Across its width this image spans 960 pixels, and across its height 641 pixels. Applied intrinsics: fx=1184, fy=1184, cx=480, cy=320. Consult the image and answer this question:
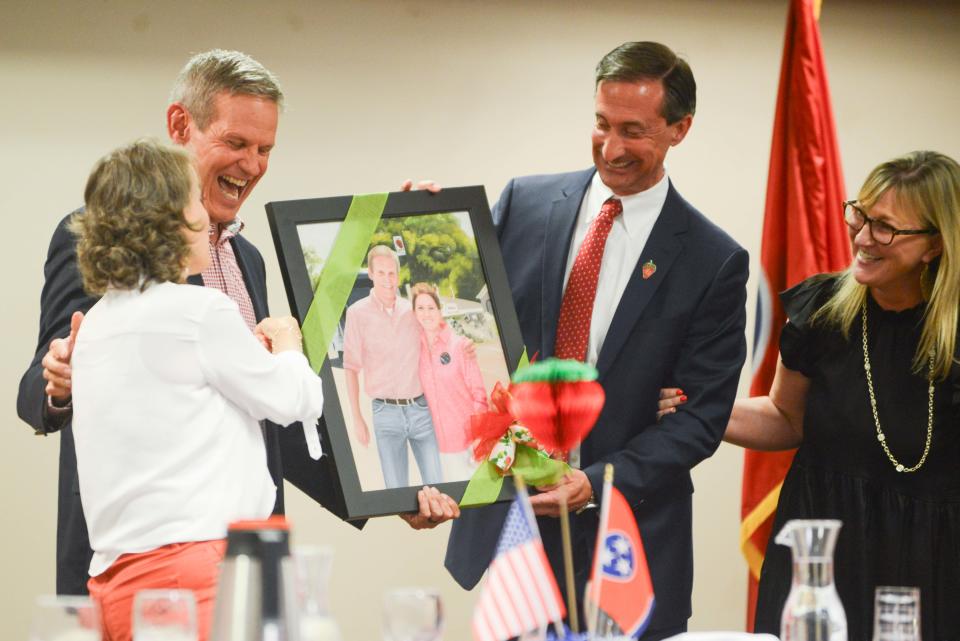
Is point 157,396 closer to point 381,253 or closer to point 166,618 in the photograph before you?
point 166,618

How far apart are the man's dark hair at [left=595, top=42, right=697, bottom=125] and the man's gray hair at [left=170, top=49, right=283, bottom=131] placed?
0.87 m

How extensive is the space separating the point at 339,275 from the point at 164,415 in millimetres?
698

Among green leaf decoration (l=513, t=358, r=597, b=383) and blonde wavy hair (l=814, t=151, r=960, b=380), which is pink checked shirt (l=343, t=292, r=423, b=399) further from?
blonde wavy hair (l=814, t=151, r=960, b=380)

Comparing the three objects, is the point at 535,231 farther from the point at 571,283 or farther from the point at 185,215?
the point at 185,215

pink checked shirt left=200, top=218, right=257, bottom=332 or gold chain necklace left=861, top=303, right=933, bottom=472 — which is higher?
pink checked shirt left=200, top=218, right=257, bottom=332

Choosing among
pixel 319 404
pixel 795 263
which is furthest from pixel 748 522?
pixel 319 404

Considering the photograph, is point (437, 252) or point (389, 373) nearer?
point (389, 373)

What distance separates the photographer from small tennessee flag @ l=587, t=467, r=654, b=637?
1625mm

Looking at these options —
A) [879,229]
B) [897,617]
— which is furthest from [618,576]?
[879,229]

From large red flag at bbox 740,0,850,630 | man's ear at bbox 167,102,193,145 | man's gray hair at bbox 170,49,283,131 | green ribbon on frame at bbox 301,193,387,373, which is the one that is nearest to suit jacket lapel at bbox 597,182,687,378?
green ribbon on frame at bbox 301,193,387,373

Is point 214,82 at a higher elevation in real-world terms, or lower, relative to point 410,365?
higher

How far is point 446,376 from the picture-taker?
253cm

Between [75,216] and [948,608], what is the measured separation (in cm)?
210

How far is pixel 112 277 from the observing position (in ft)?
6.20
